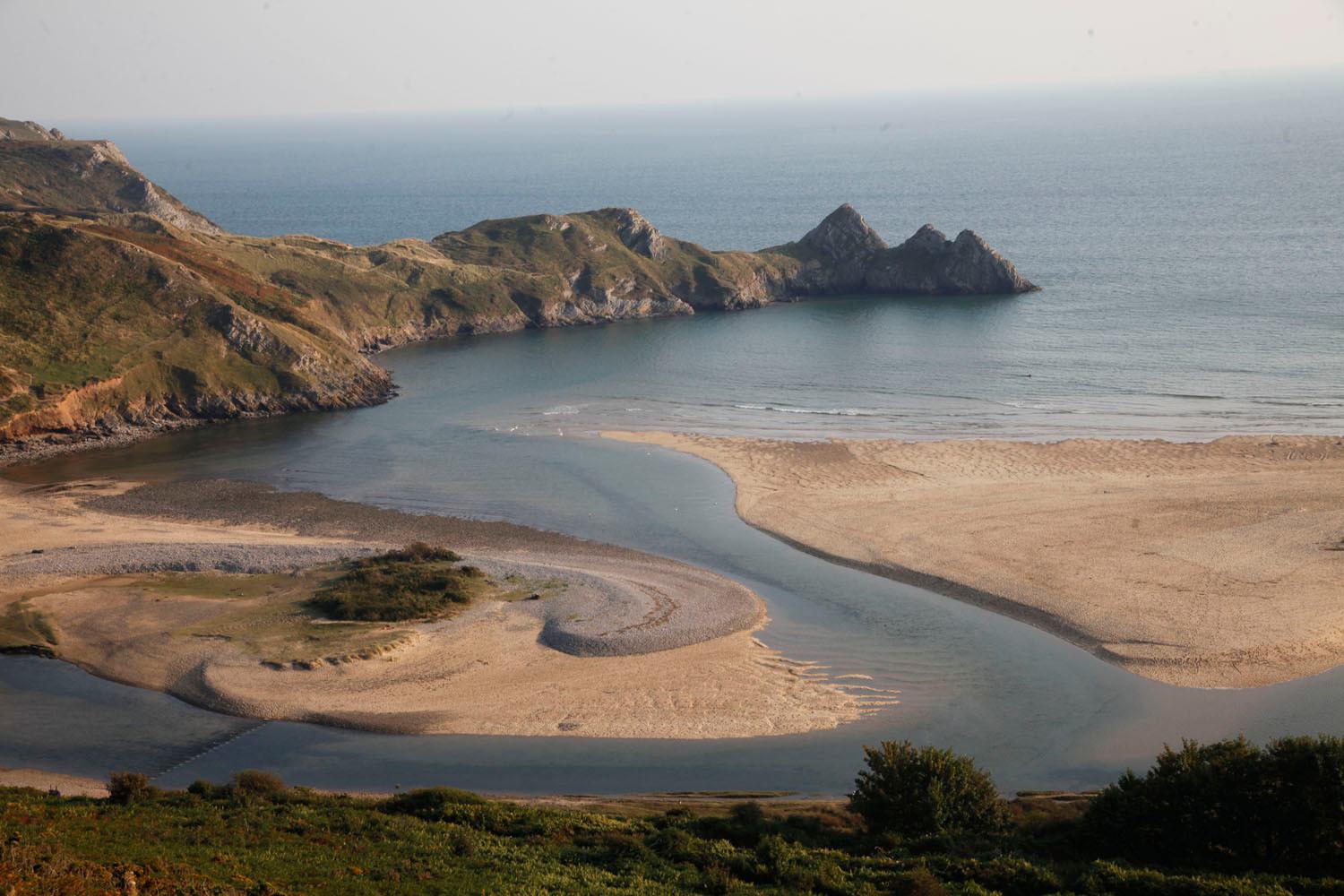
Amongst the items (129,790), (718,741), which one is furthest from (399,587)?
(129,790)

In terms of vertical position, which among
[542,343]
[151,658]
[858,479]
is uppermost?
[542,343]

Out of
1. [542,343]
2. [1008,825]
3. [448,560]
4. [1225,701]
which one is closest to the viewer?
[1008,825]

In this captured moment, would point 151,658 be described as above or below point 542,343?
below

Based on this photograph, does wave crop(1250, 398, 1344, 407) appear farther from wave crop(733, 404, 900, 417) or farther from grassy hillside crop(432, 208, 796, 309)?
grassy hillside crop(432, 208, 796, 309)

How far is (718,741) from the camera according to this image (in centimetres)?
3844

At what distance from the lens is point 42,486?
66.9m

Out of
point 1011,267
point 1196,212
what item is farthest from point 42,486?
point 1196,212

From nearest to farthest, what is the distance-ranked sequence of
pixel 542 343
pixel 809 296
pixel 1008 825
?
1. pixel 1008 825
2. pixel 542 343
3. pixel 809 296

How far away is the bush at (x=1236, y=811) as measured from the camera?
2597 cm

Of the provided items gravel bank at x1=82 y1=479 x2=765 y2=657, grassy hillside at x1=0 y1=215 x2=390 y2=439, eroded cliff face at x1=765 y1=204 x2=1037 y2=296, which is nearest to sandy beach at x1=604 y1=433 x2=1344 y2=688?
gravel bank at x1=82 y1=479 x2=765 y2=657

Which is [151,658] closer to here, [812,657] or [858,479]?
[812,657]

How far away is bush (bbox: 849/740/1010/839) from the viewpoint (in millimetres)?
29562

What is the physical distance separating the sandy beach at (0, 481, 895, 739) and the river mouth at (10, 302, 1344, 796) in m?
1.19

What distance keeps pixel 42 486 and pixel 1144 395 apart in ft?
250
